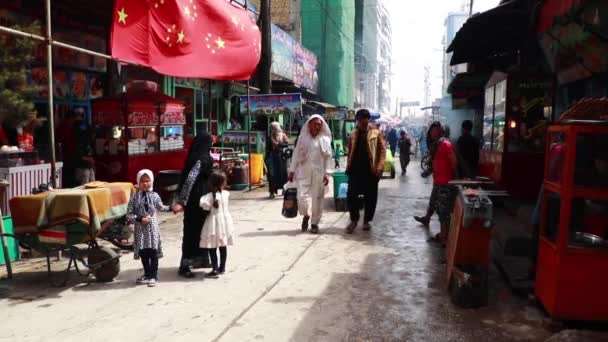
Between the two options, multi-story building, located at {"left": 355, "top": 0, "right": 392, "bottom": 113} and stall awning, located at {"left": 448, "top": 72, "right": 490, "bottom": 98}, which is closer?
stall awning, located at {"left": 448, "top": 72, "right": 490, "bottom": 98}

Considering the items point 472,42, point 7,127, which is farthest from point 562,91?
point 7,127

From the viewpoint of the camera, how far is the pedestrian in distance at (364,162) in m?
8.17

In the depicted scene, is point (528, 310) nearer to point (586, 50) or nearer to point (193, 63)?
point (586, 50)

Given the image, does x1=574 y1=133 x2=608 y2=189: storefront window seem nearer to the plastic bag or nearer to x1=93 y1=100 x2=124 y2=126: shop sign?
the plastic bag

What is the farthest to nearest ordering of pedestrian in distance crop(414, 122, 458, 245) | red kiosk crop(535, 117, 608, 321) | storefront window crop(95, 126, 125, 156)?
storefront window crop(95, 126, 125, 156), pedestrian in distance crop(414, 122, 458, 245), red kiosk crop(535, 117, 608, 321)

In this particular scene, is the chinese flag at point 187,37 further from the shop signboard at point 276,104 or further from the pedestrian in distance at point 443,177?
the shop signboard at point 276,104

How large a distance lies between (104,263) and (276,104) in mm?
9112

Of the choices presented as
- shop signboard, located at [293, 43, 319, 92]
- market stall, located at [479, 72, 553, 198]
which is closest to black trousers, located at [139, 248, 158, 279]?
market stall, located at [479, 72, 553, 198]

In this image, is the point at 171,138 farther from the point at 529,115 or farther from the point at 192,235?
the point at 529,115

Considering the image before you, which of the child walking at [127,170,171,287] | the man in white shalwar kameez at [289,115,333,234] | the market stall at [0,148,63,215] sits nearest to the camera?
the child walking at [127,170,171,287]

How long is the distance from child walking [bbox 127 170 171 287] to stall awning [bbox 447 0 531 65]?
6823 mm

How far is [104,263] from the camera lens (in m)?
5.45

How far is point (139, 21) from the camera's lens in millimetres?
6883

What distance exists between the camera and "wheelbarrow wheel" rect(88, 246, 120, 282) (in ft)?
17.9
